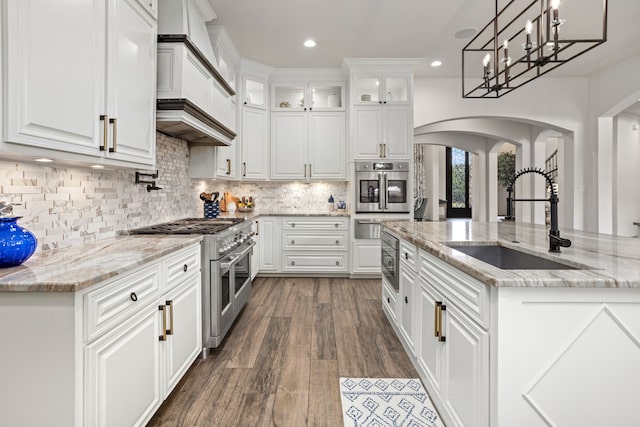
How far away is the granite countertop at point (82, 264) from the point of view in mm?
1174

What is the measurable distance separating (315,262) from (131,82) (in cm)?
346

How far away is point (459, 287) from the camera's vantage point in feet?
5.07

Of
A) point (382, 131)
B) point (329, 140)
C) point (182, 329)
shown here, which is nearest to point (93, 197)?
point (182, 329)

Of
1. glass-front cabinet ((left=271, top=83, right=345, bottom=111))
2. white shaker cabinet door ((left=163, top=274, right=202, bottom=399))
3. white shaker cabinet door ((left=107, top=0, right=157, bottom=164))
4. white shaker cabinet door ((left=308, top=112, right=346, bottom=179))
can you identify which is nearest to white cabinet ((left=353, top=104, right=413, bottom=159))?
white shaker cabinet door ((left=308, top=112, right=346, bottom=179))

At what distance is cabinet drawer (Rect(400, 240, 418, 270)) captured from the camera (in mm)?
2285

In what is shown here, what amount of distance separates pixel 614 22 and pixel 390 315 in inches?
154

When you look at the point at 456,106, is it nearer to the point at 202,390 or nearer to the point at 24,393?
the point at 202,390

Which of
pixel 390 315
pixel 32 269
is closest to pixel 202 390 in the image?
pixel 32 269

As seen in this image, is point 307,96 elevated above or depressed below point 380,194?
above

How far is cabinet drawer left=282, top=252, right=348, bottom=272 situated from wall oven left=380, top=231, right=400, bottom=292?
5.56 feet

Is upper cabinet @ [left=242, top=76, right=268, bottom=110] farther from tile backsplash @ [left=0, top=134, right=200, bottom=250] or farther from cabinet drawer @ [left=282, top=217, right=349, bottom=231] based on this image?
tile backsplash @ [left=0, top=134, right=200, bottom=250]

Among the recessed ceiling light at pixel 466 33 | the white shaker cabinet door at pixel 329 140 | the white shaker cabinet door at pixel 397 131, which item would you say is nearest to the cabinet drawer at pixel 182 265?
the white shaker cabinet door at pixel 329 140

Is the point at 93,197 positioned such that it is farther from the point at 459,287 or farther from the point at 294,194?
the point at 294,194

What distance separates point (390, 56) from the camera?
4703mm
